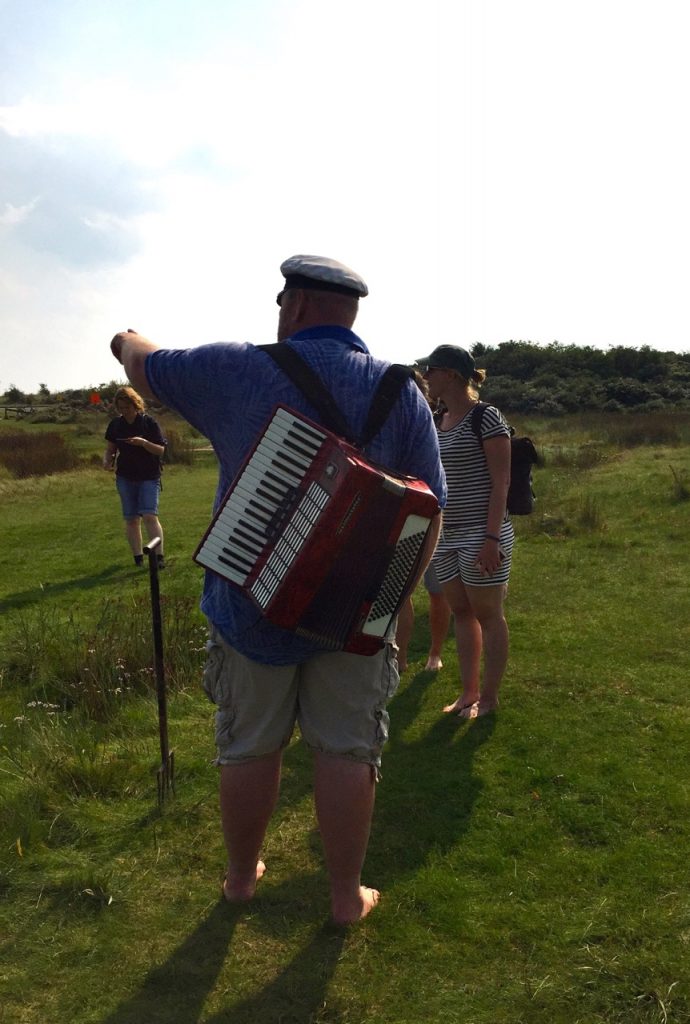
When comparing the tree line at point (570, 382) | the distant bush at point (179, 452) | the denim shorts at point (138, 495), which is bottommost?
the denim shorts at point (138, 495)

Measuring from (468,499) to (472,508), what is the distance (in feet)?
0.17

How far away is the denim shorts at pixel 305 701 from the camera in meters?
2.69

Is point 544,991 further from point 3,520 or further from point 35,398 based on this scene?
point 35,398

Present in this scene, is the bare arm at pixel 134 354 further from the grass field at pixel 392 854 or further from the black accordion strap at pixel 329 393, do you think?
the grass field at pixel 392 854

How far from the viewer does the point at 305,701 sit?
276 centimetres

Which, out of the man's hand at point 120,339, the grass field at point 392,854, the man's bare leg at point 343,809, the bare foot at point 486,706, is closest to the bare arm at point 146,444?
the grass field at point 392,854

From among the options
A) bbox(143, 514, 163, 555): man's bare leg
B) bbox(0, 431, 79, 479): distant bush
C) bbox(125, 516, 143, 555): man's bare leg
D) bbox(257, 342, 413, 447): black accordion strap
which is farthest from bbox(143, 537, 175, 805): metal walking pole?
bbox(0, 431, 79, 479): distant bush

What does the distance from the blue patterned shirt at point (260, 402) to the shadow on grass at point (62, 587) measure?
6230 mm

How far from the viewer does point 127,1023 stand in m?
2.49

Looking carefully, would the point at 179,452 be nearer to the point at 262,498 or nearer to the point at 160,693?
the point at 160,693

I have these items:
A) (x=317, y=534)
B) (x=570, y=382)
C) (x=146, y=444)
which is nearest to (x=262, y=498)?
(x=317, y=534)

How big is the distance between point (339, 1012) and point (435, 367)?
2897 millimetres

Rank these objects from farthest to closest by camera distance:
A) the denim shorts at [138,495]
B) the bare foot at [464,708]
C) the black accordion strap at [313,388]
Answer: the denim shorts at [138,495] → the bare foot at [464,708] → the black accordion strap at [313,388]

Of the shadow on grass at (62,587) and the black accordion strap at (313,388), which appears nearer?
the black accordion strap at (313,388)
